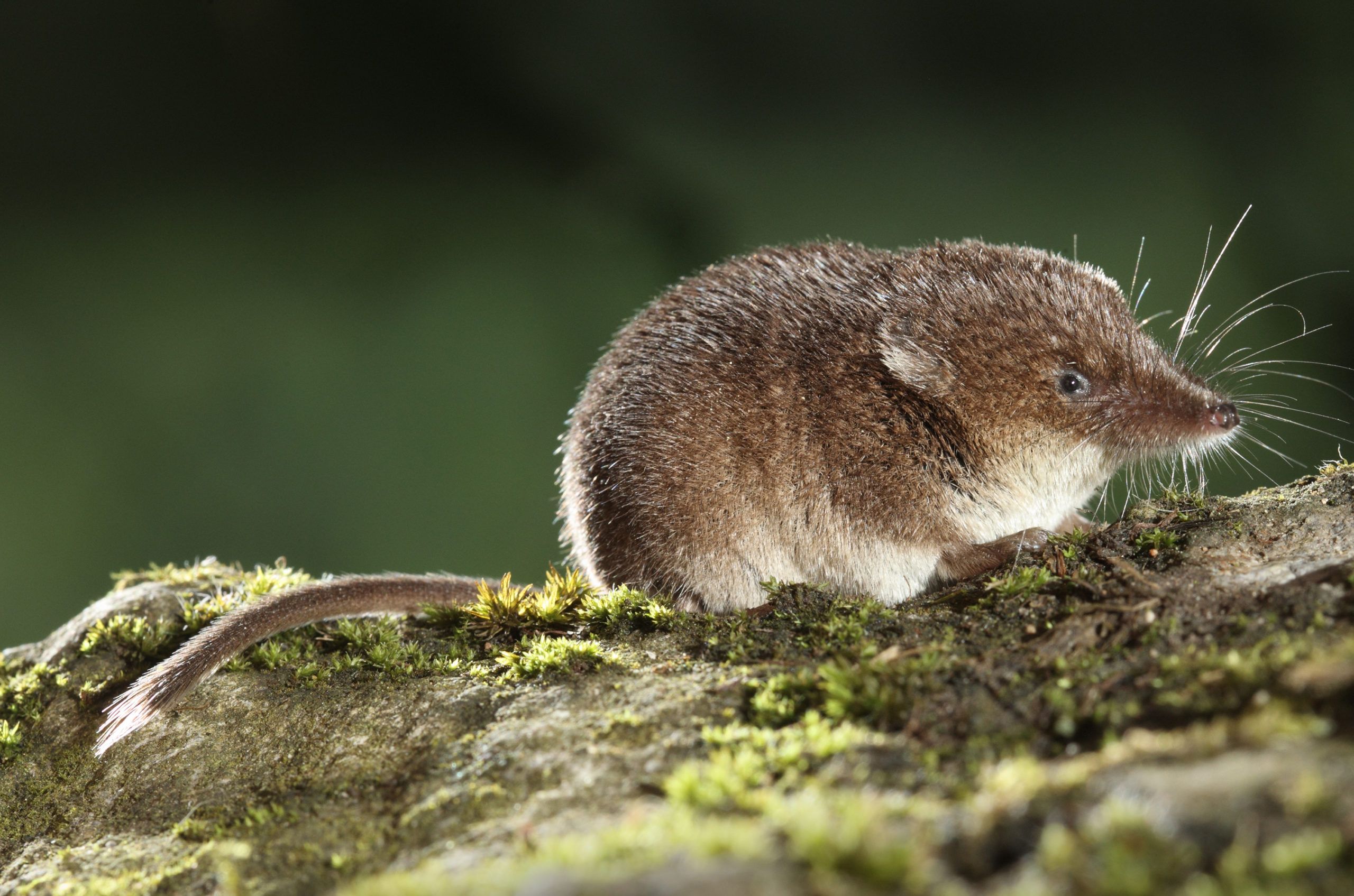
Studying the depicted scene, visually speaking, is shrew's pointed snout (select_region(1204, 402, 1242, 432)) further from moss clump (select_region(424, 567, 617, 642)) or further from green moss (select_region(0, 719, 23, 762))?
green moss (select_region(0, 719, 23, 762))

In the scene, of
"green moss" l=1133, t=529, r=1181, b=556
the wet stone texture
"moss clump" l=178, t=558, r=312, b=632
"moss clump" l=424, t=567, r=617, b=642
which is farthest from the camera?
"moss clump" l=178, t=558, r=312, b=632

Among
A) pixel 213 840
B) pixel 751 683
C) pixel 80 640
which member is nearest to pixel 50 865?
pixel 213 840

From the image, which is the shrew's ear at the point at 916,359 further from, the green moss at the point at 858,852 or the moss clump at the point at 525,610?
the green moss at the point at 858,852

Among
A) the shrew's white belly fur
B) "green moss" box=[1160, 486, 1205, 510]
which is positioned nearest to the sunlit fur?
the shrew's white belly fur

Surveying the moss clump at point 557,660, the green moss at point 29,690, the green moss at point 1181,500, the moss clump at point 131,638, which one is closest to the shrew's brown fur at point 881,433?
the green moss at point 1181,500

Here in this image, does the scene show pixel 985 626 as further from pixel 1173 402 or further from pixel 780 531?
pixel 1173 402

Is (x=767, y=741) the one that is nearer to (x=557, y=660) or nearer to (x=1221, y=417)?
(x=557, y=660)

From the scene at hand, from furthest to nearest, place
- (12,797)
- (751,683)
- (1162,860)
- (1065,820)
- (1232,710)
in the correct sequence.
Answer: (12,797), (751,683), (1232,710), (1065,820), (1162,860)
